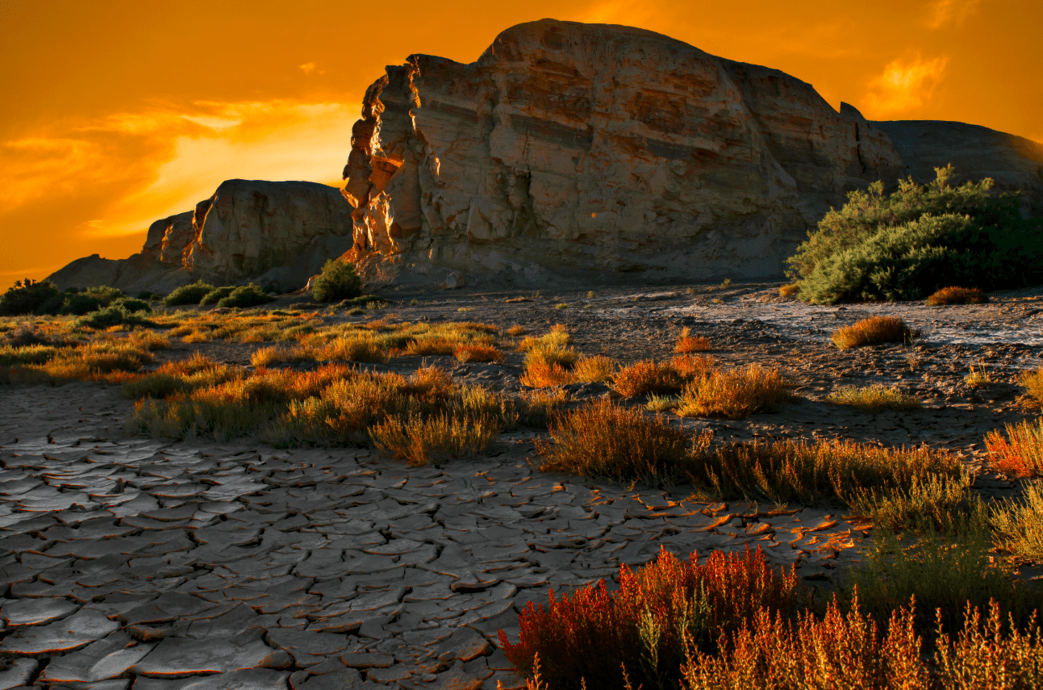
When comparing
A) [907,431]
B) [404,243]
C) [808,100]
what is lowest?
[907,431]

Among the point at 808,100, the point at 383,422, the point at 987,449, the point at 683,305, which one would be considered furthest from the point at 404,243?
the point at 987,449

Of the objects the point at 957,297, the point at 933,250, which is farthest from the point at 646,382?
the point at 933,250

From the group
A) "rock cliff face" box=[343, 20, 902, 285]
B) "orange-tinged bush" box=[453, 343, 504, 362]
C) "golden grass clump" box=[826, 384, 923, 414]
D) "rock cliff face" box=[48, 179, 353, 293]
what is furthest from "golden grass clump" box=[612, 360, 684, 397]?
"rock cliff face" box=[48, 179, 353, 293]

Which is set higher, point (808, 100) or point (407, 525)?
point (808, 100)

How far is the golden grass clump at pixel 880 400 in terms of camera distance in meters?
6.22

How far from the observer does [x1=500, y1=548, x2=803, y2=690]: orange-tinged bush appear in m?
2.08

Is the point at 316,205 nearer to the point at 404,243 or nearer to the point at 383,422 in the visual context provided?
the point at 404,243

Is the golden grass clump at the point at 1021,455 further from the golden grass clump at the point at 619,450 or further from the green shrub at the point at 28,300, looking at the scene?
the green shrub at the point at 28,300

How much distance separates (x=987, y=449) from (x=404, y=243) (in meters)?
42.9

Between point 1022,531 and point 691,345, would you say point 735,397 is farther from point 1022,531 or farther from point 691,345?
point 691,345

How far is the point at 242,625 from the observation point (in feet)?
8.68

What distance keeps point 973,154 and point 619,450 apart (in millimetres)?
65945

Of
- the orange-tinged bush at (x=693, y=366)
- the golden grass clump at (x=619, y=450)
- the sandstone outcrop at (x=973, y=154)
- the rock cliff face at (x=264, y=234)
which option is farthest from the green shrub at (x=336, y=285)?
the sandstone outcrop at (x=973, y=154)

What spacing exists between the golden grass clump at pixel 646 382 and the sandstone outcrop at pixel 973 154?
51132mm
